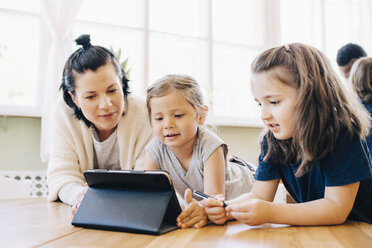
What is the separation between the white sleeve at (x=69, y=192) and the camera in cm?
128

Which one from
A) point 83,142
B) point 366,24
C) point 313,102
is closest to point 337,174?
point 313,102

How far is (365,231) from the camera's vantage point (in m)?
0.77

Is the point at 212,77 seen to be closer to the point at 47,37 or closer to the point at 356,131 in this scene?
the point at 47,37

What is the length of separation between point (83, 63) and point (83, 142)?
38 cm

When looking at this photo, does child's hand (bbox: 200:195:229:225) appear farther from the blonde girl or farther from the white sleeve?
the white sleeve

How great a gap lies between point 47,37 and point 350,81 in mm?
2476

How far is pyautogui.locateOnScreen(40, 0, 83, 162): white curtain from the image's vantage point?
109 inches

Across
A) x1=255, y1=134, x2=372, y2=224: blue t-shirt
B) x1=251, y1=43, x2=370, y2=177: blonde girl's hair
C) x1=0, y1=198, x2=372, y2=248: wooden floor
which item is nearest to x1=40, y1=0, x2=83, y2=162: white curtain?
x1=0, y1=198, x2=372, y2=248: wooden floor

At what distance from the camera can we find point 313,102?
3.02 feet

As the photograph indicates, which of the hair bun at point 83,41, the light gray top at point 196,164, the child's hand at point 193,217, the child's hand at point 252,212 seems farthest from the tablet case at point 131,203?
the hair bun at point 83,41

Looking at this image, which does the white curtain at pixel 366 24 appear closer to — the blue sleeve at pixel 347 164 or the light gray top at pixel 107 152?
the light gray top at pixel 107 152

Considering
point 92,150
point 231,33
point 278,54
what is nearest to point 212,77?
point 231,33

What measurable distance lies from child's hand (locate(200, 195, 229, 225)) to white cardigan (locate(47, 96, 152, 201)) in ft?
2.31

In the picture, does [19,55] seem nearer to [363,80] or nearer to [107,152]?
[107,152]
